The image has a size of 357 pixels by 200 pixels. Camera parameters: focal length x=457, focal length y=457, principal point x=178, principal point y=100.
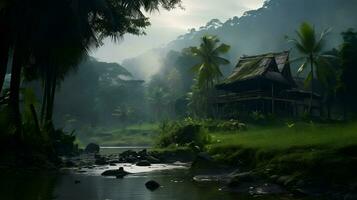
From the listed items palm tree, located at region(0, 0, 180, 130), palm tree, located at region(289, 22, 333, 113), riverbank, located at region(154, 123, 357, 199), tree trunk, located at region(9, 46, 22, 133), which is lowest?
riverbank, located at region(154, 123, 357, 199)

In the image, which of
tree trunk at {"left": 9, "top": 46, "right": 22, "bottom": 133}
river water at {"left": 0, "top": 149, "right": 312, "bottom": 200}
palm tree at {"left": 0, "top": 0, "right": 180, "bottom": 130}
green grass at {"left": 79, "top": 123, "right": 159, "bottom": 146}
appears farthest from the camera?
green grass at {"left": 79, "top": 123, "right": 159, "bottom": 146}

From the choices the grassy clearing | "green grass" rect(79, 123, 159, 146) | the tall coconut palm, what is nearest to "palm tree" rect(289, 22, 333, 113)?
the tall coconut palm

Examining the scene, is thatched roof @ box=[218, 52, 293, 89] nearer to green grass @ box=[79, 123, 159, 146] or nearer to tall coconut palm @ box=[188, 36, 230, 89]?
tall coconut palm @ box=[188, 36, 230, 89]

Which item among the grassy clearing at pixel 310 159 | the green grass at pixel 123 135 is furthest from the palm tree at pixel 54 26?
the green grass at pixel 123 135

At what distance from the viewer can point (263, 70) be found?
48125mm

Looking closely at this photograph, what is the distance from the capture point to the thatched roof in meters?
48.3

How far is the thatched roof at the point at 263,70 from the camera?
159ft

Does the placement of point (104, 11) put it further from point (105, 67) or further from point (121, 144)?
point (105, 67)

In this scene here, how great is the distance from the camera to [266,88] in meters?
50.9

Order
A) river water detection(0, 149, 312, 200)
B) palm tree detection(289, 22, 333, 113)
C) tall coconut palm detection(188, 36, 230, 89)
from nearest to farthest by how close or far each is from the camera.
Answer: river water detection(0, 149, 312, 200), palm tree detection(289, 22, 333, 113), tall coconut palm detection(188, 36, 230, 89)

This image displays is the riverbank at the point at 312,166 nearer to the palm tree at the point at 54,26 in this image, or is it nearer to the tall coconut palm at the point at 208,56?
the palm tree at the point at 54,26

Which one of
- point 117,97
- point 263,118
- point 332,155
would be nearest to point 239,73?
point 263,118

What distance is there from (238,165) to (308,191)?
737 cm

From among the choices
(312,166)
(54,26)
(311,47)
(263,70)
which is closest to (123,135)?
(263,70)
